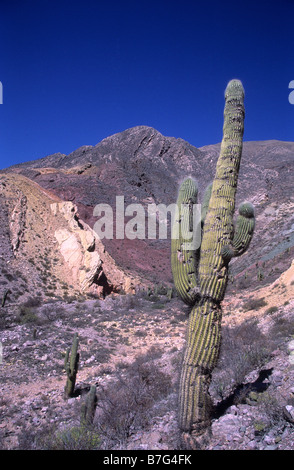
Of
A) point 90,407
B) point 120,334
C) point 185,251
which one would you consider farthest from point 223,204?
point 120,334

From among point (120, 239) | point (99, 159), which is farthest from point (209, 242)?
point (99, 159)

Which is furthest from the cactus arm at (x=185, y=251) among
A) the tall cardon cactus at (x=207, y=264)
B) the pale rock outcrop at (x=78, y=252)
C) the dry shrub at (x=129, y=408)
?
the pale rock outcrop at (x=78, y=252)

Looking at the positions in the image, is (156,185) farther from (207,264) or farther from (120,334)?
(207,264)

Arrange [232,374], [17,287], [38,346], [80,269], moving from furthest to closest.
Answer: [80,269] < [17,287] < [38,346] < [232,374]

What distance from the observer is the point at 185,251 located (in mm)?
4562

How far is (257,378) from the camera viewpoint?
554 centimetres

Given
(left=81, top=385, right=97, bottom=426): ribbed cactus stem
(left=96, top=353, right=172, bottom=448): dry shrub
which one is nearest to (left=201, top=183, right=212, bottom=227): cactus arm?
Answer: (left=96, top=353, right=172, bottom=448): dry shrub

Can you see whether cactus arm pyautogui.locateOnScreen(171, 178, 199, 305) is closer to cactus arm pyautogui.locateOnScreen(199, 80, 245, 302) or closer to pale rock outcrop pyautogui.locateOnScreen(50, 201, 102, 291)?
cactus arm pyautogui.locateOnScreen(199, 80, 245, 302)

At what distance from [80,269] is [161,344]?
961 centimetres

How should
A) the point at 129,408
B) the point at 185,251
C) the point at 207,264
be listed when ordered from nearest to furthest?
the point at 207,264 → the point at 185,251 → the point at 129,408

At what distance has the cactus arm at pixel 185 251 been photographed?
4.36 m

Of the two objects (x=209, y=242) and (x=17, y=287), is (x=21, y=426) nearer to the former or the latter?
(x=209, y=242)

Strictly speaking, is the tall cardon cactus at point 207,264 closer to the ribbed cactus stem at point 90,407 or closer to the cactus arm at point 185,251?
the cactus arm at point 185,251

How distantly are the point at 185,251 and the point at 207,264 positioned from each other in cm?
41
